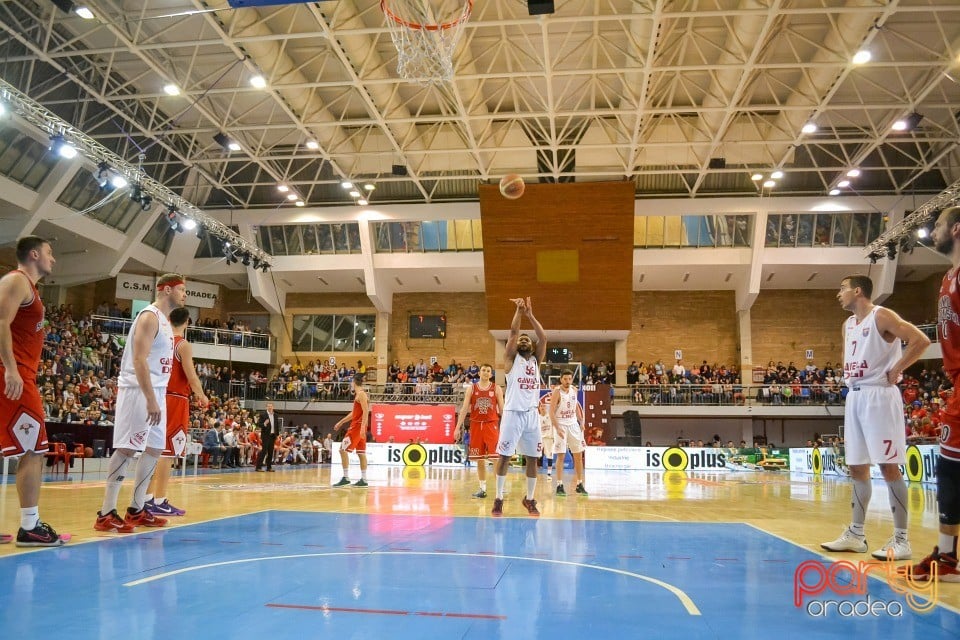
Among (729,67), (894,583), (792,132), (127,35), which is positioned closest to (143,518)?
(894,583)

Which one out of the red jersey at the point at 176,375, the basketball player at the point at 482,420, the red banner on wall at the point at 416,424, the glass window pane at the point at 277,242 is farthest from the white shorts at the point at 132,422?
the glass window pane at the point at 277,242

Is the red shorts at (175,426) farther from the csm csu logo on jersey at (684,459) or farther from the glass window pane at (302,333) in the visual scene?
the glass window pane at (302,333)

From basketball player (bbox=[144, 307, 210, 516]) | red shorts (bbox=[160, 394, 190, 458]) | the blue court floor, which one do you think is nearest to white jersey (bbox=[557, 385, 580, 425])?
the blue court floor

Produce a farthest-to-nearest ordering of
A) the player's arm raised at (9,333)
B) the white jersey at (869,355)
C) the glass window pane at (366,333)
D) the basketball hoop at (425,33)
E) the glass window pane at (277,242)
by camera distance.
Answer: the glass window pane at (366,333)
the glass window pane at (277,242)
the basketball hoop at (425,33)
the white jersey at (869,355)
the player's arm raised at (9,333)

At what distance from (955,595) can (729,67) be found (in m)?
18.3

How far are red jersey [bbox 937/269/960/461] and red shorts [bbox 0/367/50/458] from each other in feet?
19.4

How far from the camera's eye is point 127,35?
1858 centimetres

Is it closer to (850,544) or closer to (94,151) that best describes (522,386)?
(850,544)

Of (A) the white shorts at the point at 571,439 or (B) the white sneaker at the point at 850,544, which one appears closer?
(B) the white sneaker at the point at 850,544

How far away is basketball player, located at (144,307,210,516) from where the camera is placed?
6.83 metres

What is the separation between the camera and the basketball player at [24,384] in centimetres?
469

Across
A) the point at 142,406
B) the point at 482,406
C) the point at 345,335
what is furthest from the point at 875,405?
the point at 345,335

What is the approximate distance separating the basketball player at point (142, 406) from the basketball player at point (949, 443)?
18.7 feet

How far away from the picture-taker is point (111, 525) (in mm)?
5652
